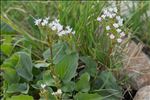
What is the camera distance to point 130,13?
2.42m

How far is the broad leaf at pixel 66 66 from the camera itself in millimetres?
1795

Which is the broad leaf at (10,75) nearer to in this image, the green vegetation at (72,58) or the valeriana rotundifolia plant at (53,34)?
the green vegetation at (72,58)

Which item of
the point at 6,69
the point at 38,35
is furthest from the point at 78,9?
the point at 6,69

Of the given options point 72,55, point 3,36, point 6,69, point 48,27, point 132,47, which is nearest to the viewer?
point 48,27

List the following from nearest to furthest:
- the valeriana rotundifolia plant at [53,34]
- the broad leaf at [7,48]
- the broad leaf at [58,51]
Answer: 1. the valeriana rotundifolia plant at [53,34]
2. the broad leaf at [58,51]
3. the broad leaf at [7,48]

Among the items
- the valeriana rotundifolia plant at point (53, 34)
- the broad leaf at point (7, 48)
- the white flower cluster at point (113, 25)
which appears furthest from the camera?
the broad leaf at point (7, 48)

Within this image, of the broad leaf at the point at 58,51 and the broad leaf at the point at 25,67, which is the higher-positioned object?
the broad leaf at the point at 58,51

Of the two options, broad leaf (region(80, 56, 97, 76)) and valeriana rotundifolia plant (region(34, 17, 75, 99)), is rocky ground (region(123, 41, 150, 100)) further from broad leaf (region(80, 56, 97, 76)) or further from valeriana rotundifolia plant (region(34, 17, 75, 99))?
valeriana rotundifolia plant (region(34, 17, 75, 99))

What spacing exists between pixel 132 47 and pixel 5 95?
30.0 inches

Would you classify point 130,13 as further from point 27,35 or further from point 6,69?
point 6,69

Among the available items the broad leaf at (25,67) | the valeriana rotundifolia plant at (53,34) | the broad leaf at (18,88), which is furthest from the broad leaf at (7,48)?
the valeriana rotundifolia plant at (53,34)

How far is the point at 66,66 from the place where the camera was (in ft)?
5.91

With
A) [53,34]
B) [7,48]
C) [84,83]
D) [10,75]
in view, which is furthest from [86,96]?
[7,48]

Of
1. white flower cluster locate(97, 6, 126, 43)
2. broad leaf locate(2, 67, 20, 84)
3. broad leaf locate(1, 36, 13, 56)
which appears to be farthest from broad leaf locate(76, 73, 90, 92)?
broad leaf locate(1, 36, 13, 56)
